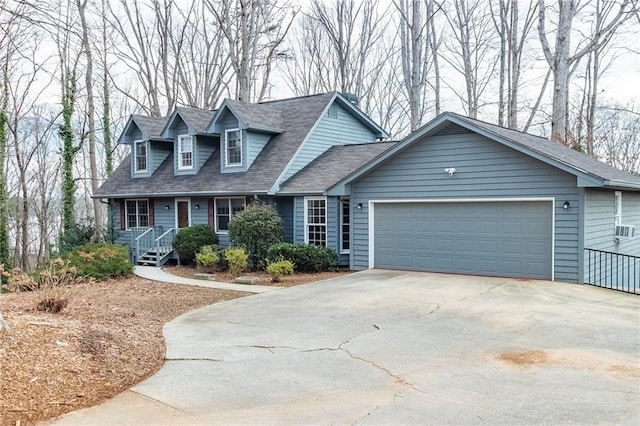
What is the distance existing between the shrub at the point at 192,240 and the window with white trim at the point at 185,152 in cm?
360

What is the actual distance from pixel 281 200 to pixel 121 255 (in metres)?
5.44

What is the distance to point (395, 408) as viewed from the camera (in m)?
4.93

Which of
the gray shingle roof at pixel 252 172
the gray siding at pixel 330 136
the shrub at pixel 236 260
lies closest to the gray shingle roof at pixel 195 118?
the gray shingle roof at pixel 252 172

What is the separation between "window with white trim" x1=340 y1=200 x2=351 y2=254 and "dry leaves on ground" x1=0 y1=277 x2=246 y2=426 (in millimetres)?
7351

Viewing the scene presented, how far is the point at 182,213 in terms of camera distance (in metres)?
20.7

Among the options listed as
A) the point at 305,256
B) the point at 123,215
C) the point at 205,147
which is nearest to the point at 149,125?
the point at 205,147

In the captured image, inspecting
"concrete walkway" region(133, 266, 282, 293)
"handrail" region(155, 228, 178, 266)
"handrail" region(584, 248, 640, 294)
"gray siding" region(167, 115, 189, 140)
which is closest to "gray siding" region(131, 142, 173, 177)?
"gray siding" region(167, 115, 189, 140)

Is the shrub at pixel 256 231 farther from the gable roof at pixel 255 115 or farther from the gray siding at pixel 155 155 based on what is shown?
the gray siding at pixel 155 155

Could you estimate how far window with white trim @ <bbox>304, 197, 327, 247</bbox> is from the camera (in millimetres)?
16641

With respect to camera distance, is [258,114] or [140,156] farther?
[140,156]

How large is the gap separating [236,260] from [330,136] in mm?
6869

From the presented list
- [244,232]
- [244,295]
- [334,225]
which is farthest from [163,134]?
[244,295]

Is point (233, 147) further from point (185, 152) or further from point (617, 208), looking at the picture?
point (617, 208)

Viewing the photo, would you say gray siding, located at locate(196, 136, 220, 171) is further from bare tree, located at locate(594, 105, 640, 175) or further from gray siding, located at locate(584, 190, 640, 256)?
bare tree, located at locate(594, 105, 640, 175)
